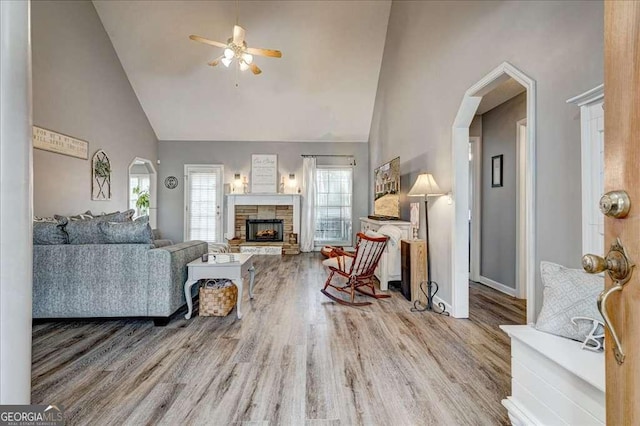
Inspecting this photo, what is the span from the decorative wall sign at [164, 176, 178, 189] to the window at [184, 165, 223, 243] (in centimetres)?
33

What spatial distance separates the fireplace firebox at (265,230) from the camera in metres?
8.30

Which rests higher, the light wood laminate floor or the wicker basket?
the wicker basket

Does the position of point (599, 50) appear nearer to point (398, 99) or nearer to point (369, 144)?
point (398, 99)

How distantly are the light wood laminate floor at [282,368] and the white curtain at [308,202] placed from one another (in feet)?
15.1

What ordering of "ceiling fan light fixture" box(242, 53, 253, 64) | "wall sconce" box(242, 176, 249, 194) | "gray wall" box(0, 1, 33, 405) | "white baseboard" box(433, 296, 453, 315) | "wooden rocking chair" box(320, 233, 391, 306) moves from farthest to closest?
"wall sconce" box(242, 176, 249, 194) < "ceiling fan light fixture" box(242, 53, 253, 64) < "wooden rocking chair" box(320, 233, 391, 306) < "white baseboard" box(433, 296, 453, 315) < "gray wall" box(0, 1, 33, 405)

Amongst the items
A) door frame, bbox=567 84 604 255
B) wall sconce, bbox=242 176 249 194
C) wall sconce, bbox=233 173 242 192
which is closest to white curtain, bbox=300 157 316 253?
wall sconce, bbox=242 176 249 194

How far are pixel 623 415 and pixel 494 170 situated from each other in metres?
4.63

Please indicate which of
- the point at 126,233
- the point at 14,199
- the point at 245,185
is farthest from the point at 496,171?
the point at 245,185

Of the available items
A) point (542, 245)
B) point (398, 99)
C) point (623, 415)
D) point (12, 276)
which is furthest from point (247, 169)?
point (623, 415)

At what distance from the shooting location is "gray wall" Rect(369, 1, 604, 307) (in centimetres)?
197

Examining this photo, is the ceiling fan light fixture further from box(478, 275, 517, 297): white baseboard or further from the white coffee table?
box(478, 275, 517, 297): white baseboard

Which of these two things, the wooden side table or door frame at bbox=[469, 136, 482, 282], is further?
door frame at bbox=[469, 136, 482, 282]

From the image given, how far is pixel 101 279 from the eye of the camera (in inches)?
120

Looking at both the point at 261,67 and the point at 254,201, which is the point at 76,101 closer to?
the point at 261,67
